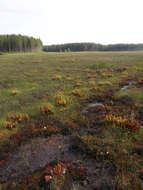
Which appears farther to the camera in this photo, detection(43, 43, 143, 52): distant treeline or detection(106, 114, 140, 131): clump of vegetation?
detection(43, 43, 143, 52): distant treeline

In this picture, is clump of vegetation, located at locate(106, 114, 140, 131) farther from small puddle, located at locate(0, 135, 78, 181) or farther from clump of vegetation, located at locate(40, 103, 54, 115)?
clump of vegetation, located at locate(40, 103, 54, 115)

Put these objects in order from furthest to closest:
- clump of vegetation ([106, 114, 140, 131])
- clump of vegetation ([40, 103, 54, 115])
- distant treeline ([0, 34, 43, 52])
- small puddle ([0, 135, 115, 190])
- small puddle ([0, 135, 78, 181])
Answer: distant treeline ([0, 34, 43, 52]) < clump of vegetation ([40, 103, 54, 115]) < clump of vegetation ([106, 114, 140, 131]) < small puddle ([0, 135, 78, 181]) < small puddle ([0, 135, 115, 190])

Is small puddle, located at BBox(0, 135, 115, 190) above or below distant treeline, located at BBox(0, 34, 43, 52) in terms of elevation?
below

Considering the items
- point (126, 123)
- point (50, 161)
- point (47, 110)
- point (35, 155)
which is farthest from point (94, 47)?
point (50, 161)

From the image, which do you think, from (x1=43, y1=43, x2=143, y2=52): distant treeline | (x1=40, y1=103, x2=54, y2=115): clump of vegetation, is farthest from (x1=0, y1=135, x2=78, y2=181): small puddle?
(x1=43, y1=43, x2=143, y2=52): distant treeline

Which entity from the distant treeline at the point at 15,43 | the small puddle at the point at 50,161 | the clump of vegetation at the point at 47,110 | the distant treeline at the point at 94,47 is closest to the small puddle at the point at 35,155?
the small puddle at the point at 50,161

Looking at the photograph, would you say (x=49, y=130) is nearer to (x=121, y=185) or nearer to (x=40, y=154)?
(x=40, y=154)

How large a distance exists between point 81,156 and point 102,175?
3.09 feet

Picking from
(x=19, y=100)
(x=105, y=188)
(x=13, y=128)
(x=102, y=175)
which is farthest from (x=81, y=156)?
(x=19, y=100)

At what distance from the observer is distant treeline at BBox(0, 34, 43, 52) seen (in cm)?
9890

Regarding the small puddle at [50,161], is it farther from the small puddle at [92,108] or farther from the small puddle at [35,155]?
the small puddle at [92,108]

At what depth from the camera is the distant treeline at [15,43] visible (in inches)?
3894

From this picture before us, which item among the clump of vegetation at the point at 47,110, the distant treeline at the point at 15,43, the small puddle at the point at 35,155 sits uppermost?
the distant treeline at the point at 15,43

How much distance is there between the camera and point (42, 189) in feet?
11.3
